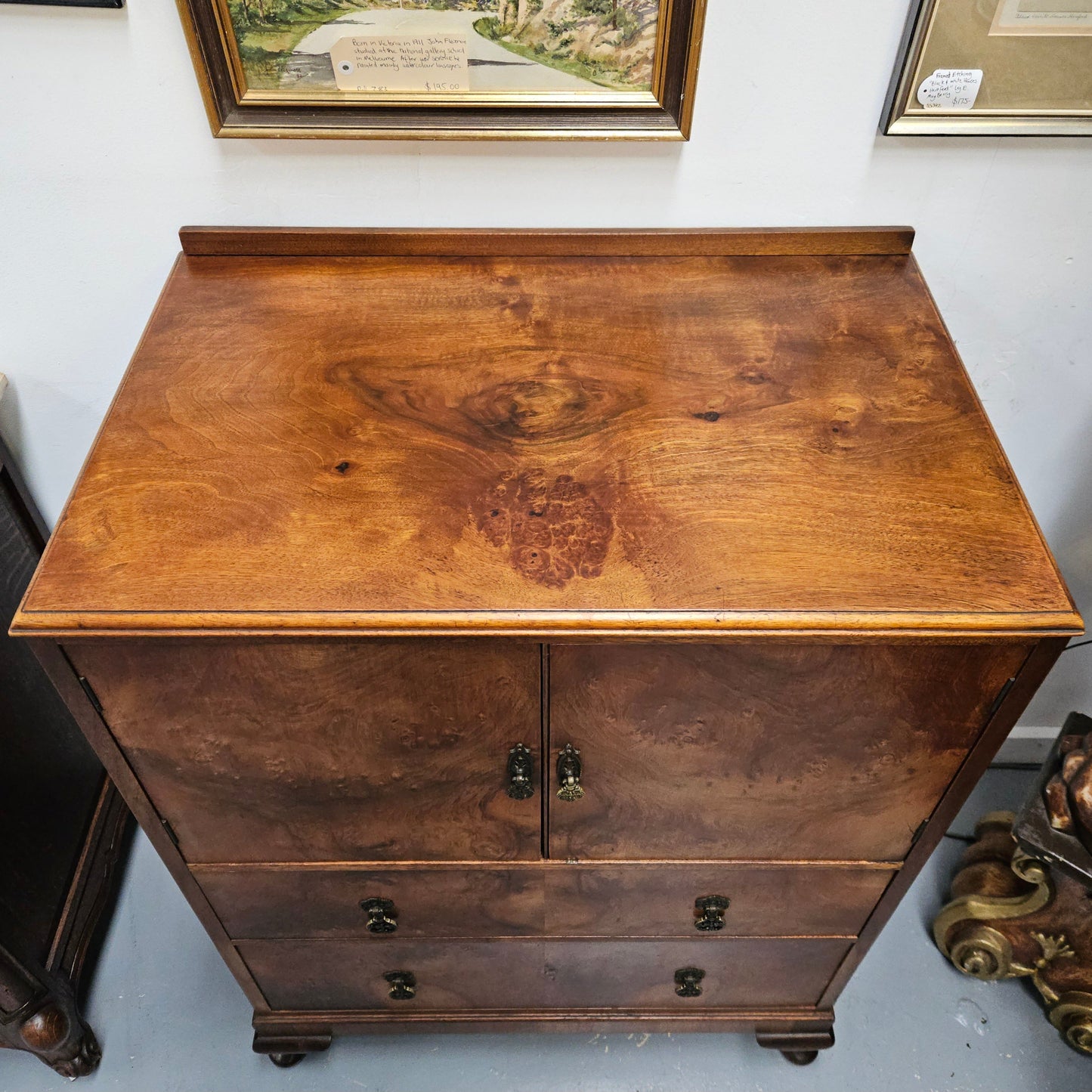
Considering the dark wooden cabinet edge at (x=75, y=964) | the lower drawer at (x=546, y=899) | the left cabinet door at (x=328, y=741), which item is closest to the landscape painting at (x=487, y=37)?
the left cabinet door at (x=328, y=741)

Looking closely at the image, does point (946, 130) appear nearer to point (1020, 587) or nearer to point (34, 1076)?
point (1020, 587)

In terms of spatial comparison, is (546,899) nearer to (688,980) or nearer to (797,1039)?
(688,980)

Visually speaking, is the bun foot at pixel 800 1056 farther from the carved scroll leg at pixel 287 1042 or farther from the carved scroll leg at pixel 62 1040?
the carved scroll leg at pixel 62 1040

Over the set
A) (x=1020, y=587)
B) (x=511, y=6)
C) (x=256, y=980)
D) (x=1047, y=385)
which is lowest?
(x=256, y=980)

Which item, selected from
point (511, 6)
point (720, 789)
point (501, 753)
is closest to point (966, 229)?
point (511, 6)

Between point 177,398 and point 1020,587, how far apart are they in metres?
0.87

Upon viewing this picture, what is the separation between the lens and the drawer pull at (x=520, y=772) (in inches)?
38.5

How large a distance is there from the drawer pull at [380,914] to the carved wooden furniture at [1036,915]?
2.93 ft

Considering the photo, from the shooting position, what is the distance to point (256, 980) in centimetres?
136

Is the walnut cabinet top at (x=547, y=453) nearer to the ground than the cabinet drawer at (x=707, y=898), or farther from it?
farther from it

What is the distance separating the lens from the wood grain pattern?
1171 millimetres

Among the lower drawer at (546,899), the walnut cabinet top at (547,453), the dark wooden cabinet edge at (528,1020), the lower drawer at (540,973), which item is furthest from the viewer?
the dark wooden cabinet edge at (528,1020)

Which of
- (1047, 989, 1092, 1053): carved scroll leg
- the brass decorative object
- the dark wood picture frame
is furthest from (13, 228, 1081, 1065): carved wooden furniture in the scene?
(1047, 989, 1092, 1053): carved scroll leg

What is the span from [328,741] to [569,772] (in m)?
0.26
